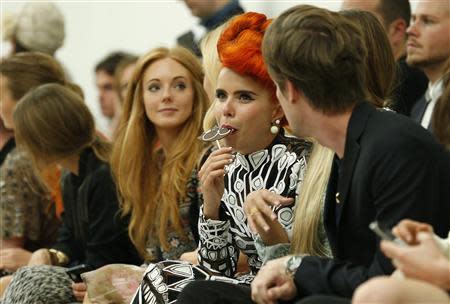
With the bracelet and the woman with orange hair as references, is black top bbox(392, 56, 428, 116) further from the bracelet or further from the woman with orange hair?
the bracelet

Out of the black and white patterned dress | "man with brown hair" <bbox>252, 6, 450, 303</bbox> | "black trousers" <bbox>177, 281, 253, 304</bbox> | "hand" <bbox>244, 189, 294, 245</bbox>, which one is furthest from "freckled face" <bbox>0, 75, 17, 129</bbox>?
"man with brown hair" <bbox>252, 6, 450, 303</bbox>

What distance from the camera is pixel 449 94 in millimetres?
4125

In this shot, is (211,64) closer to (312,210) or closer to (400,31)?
(312,210)

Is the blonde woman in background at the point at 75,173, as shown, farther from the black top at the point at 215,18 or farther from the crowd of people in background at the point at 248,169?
the black top at the point at 215,18

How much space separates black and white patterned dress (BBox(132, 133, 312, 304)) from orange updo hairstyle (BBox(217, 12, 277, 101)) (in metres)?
0.20

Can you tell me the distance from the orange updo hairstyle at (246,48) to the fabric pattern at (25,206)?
1915mm

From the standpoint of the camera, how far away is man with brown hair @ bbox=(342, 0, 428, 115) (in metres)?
5.25

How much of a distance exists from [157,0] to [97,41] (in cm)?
119

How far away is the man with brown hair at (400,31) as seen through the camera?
5.25 meters

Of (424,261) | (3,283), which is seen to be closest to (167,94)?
(3,283)

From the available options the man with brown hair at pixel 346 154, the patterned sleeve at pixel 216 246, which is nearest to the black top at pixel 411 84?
the patterned sleeve at pixel 216 246

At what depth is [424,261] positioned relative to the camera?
7.96 ft

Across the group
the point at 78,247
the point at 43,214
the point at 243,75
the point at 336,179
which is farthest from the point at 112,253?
the point at 336,179

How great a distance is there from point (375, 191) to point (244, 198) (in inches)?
38.1
